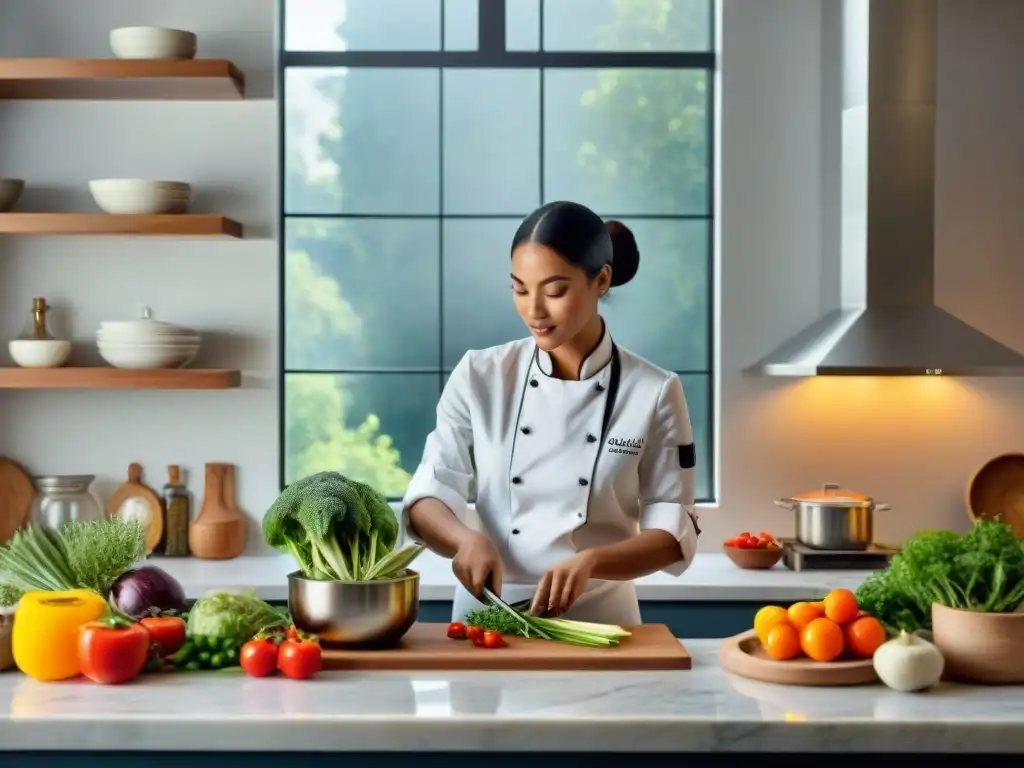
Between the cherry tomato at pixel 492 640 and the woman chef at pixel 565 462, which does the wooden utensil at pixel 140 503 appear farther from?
the cherry tomato at pixel 492 640

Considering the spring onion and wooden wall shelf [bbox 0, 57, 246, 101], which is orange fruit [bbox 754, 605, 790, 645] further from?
wooden wall shelf [bbox 0, 57, 246, 101]

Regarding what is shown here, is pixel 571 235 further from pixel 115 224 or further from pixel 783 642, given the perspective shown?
pixel 115 224

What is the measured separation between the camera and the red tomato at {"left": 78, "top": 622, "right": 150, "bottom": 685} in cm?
198

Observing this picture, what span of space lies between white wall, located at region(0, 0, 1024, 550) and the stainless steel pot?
0.35 meters

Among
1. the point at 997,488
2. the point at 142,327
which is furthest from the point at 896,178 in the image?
the point at 142,327

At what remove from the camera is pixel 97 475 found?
432 centimetres

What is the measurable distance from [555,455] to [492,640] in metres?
0.50

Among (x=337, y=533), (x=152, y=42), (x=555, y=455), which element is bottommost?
(x=337, y=533)

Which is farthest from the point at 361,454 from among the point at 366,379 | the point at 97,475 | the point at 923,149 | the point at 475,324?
the point at 923,149

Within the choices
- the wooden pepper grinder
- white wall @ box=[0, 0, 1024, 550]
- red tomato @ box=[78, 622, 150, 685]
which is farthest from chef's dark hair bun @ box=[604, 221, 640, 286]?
the wooden pepper grinder

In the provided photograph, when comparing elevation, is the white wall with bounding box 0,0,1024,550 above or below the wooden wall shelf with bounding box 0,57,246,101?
below

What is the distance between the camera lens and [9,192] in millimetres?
4109

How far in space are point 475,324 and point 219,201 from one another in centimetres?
93

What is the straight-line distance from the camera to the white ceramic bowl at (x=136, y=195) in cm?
402
